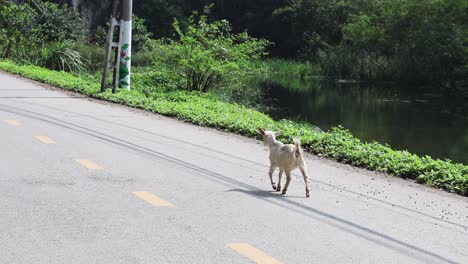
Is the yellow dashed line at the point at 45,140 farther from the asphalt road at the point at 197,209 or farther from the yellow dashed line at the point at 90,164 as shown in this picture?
the yellow dashed line at the point at 90,164

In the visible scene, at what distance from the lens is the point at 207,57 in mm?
25031

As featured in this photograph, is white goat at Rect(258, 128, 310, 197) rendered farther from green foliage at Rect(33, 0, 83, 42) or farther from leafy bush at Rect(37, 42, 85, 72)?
green foliage at Rect(33, 0, 83, 42)

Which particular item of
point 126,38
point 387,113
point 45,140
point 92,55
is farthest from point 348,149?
point 92,55

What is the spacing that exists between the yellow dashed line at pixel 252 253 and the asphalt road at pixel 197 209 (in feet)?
0.05

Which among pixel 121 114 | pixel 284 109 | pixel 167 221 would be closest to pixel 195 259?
pixel 167 221

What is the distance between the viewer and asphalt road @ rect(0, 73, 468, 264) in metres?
5.65

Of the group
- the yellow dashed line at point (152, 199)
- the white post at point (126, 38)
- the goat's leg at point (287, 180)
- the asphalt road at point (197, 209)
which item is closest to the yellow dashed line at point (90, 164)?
the asphalt road at point (197, 209)

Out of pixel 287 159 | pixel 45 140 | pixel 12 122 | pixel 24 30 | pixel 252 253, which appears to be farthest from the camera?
pixel 24 30

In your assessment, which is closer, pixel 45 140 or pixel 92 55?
pixel 45 140

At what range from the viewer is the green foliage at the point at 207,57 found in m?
25.0

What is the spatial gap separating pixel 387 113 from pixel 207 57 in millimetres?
9012

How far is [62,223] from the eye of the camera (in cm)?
629

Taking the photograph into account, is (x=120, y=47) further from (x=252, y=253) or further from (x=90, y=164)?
(x=252, y=253)

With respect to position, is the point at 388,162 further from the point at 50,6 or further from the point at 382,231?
the point at 50,6
